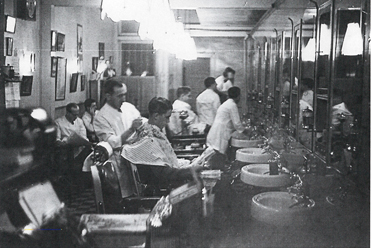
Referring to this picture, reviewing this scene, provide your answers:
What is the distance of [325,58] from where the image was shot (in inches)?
85.5

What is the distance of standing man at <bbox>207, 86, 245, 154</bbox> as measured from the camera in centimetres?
388

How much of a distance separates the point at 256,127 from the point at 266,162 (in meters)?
0.96

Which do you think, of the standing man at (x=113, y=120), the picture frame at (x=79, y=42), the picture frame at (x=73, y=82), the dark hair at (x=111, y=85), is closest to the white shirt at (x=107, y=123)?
the standing man at (x=113, y=120)

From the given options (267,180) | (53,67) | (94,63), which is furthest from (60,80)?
(267,180)

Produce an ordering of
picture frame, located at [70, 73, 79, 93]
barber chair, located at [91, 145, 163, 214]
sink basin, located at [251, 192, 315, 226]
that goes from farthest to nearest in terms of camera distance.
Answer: picture frame, located at [70, 73, 79, 93] < barber chair, located at [91, 145, 163, 214] < sink basin, located at [251, 192, 315, 226]

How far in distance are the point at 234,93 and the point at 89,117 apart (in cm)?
154

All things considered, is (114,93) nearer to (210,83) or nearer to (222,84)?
(210,83)

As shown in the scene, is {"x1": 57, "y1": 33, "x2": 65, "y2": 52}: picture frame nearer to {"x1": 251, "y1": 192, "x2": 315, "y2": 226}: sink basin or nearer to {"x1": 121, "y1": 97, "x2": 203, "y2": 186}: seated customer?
{"x1": 121, "y1": 97, "x2": 203, "y2": 186}: seated customer

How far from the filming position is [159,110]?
241 cm

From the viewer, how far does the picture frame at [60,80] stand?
4.11 m

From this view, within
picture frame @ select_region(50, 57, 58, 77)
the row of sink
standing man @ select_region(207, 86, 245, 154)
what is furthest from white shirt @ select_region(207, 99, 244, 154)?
picture frame @ select_region(50, 57, 58, 77)

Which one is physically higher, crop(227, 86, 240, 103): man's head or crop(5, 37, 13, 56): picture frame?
crop(5, 37, 13, 56): picture frame

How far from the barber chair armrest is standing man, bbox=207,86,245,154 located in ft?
5.78

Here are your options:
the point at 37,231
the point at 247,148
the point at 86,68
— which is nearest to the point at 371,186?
the point at 37,231
